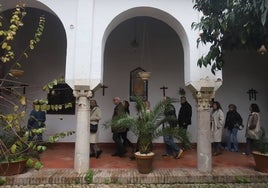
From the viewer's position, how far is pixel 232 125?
8883 mm

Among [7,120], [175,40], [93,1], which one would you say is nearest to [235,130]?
[175,40]

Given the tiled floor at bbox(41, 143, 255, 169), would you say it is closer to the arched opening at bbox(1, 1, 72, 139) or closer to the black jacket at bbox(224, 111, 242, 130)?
the black jacket at bbox(224, 111, 242, 130)

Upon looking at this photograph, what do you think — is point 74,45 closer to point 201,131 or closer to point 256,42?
point 201,131

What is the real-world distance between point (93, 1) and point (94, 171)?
422 centimetres

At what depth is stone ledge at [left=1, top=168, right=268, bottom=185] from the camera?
5.93 meters

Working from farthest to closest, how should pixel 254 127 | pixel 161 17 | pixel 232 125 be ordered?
1. pixel 232 125
2. pixel 254 127
3. pixel 161 17

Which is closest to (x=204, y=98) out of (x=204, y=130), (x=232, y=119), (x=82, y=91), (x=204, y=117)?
(x=204, y=117)

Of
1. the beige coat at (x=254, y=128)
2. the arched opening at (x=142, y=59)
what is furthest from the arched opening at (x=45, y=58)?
the beige coat at (x=254, y=128)

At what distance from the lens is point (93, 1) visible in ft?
22.1

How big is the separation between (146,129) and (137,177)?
3.68 ft

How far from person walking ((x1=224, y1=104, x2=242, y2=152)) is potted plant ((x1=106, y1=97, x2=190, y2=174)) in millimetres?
3230

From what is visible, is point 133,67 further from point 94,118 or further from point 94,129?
point 94,129

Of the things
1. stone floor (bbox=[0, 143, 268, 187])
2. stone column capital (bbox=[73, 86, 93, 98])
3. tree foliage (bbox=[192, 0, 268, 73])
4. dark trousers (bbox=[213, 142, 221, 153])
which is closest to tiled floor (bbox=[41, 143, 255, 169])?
stone floor (bbox=[0, 143, 268, 187])

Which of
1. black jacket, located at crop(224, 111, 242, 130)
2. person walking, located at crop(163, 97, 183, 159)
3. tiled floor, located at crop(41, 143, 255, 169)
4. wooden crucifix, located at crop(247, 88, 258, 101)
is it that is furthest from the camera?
wooden crucifix, located at crop(247, 88, 258, 101)
